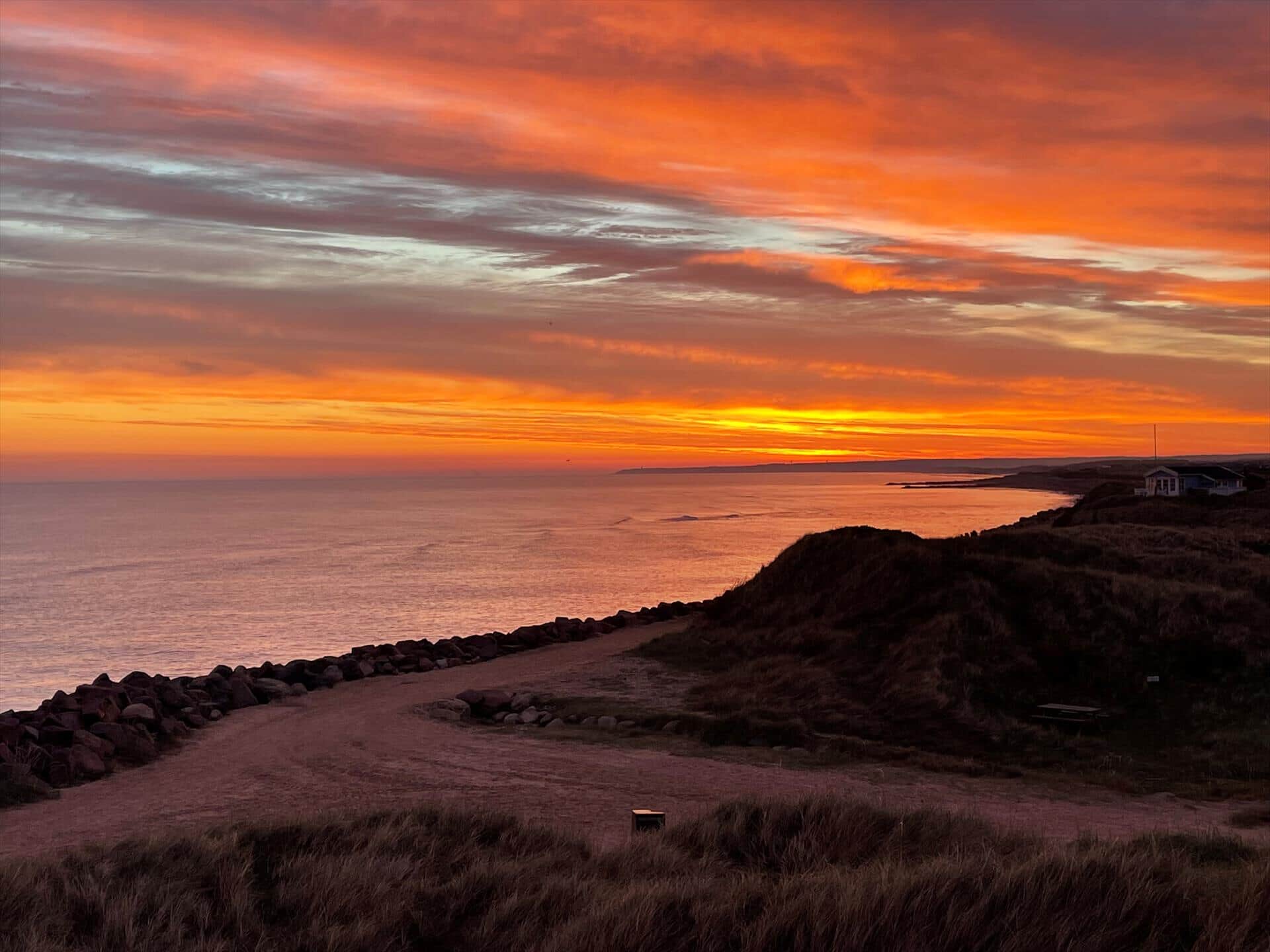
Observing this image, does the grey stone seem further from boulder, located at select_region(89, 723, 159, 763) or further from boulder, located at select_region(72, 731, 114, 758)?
boulder, located at select_region(72, 731, 114, 758)

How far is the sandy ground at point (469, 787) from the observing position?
1249 cm

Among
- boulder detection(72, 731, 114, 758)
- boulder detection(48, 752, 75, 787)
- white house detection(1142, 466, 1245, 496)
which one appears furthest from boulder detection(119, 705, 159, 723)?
white house detection(1142, 466, 1245, 496)

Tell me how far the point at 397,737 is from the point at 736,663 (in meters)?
8.35

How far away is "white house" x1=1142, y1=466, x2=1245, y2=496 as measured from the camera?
6625cm

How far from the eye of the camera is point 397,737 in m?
17.4

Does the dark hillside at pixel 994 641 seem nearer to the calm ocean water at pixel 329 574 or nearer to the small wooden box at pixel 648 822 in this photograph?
the small wooden box at pixel 648 822

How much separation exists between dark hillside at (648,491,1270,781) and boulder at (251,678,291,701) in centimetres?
830

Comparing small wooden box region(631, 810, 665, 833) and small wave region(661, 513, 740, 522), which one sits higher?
small wooden box region(631, 810, 665, 833)

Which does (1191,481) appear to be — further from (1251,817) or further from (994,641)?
(1251,817)

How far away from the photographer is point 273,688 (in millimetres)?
21953

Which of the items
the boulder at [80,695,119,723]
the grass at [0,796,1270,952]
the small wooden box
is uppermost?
the grass at [0,796,1270,952]

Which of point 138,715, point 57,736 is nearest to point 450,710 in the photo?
point 138,715

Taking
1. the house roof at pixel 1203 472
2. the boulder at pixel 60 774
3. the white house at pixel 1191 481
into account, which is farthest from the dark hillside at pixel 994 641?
the house roof at pixel 1203 472

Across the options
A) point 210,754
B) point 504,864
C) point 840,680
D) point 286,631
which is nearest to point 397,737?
point 210,754
